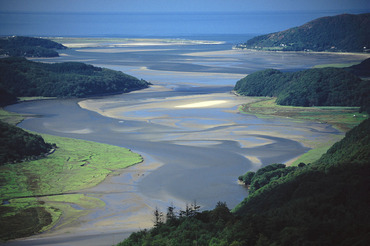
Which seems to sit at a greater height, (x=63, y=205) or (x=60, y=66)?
(x=60, y=66)

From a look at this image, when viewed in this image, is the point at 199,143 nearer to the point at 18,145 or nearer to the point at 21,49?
the point at 18,145

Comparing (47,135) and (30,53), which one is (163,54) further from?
(47,135)

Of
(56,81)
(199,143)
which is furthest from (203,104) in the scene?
(56,81)

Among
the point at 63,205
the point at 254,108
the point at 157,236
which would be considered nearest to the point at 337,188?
the point at 157,236

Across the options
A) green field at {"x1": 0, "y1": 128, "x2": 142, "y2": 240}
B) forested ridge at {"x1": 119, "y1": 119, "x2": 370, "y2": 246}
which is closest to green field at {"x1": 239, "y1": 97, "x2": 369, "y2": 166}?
green field at {"x1": 0, "y1": 128, "x2": 142, "y2": 240}

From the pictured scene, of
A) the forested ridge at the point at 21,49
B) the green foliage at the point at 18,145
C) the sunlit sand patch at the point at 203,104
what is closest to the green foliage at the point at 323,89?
the sunlit sand patch at the point at 203,104

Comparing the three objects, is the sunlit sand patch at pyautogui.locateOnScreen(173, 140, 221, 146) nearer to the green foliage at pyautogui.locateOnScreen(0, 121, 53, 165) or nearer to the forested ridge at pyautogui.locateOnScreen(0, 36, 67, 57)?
the green foliage at pyautogui.locateOnScreen(0, 121, 53, 165)

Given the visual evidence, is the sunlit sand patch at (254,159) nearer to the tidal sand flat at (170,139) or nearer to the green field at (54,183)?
the tidal sand flat at (170,139)
